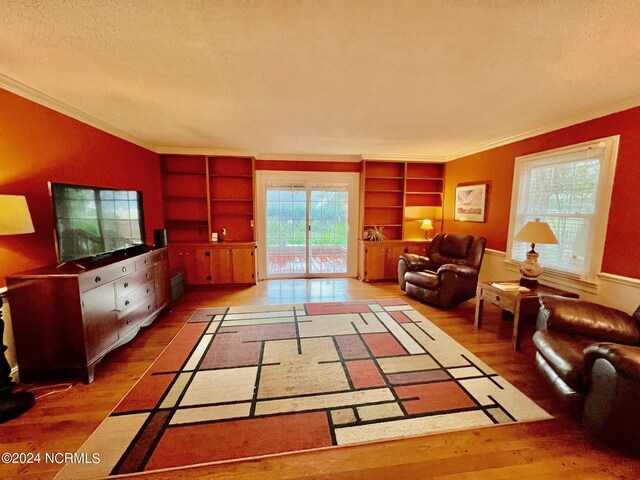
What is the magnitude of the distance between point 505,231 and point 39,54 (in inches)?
203

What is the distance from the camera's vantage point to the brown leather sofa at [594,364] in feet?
4.61

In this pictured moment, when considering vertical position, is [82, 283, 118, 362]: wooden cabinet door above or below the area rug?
above

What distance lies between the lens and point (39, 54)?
1.71 meters

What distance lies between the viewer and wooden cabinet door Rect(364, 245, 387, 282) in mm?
5031

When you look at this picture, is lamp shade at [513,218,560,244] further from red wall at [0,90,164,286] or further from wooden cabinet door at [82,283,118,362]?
red wall at [0,90,164,286]

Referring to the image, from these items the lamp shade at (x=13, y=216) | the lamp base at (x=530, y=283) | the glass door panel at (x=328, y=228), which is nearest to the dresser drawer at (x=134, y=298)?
the lamp shade at (x=13, y=216)

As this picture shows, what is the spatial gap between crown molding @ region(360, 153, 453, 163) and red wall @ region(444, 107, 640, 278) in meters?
1.08

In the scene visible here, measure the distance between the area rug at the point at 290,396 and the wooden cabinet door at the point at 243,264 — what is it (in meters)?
1.80

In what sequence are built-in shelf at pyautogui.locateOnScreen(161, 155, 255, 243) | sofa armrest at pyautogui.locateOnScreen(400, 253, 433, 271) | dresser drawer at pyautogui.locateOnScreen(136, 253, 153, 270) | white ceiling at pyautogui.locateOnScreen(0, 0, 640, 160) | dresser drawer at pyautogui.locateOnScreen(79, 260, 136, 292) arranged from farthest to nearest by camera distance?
built-in shelf at pyautogui.locateOnScreen(161, 155, 255, 243)
sofa armrest at pyautogui.locateOnScreen(400, 253, 433, 271)
dresser drawer at pyautogui.locateOnScreen(136, 253, 153, 270)
dresser drawer at pyautogui.locateOnScreen(79, 260, 136, 292)
white ceiling at pyautogui.locateOnScreen(0, 0, 640, 160)

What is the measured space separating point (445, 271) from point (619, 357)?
2165 millimetres

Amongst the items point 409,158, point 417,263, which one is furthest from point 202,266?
point 409,158

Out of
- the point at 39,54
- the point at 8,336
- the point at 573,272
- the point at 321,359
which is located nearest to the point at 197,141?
the point at 39,54

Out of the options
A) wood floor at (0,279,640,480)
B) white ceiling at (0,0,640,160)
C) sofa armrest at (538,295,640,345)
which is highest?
white ceiling at (0,0,640,160)

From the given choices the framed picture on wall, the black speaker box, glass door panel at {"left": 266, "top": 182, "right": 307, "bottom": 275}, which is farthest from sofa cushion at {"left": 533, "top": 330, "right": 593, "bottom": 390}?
the black speaker box
